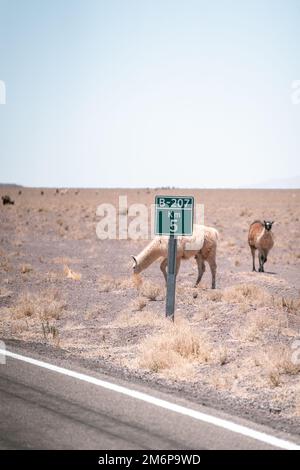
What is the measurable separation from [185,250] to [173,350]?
7.35 meters

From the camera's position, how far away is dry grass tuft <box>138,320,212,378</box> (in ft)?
24.9

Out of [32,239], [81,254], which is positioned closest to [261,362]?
[81,254]

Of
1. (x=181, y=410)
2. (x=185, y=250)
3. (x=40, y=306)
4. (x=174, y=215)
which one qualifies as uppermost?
(x=174, y=215)

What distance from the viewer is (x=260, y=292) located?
512 inches

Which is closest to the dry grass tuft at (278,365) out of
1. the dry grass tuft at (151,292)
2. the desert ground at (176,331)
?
the desert ground at (176,331)

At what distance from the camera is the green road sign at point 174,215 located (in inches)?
368

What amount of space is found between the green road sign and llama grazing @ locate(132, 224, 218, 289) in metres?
4.85

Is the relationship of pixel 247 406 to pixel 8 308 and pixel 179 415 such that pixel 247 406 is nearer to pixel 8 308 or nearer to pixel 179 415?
pixel 179 415

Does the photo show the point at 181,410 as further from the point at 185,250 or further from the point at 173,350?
the point at 185,250

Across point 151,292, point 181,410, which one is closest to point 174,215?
point 151,292

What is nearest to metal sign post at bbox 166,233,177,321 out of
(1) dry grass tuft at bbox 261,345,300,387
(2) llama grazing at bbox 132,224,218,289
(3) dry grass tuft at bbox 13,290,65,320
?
(1) dry grass tuft at bbox 261,345,300,387

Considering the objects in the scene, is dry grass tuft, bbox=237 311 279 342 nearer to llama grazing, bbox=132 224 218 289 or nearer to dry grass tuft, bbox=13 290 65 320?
dry grass tuft, bbox=13 290 65 320

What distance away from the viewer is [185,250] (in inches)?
604

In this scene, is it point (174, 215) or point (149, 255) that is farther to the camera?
point (149, 255)
